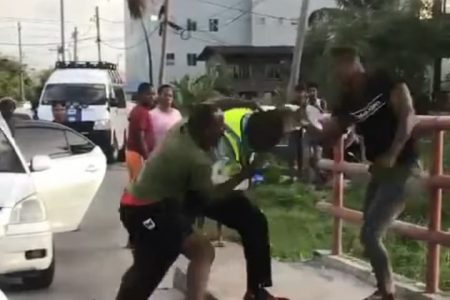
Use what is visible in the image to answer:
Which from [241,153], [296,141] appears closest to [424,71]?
[296,141]

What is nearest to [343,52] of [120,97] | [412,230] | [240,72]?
[240,72]

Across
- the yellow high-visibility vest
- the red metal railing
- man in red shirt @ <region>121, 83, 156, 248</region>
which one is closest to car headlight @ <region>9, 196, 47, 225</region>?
man in red shirt @ <region>121, 83, 156, 248</region>

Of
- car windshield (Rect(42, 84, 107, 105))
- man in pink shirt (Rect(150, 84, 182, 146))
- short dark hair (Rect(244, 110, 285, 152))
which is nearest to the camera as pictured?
short dark hair (Rect(244, 110, 285, 152))

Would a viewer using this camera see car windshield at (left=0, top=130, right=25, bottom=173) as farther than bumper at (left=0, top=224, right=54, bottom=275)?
Yes

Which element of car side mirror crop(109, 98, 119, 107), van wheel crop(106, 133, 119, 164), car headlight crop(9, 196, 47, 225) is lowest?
van wheel crop(106, 133, 119, 164)

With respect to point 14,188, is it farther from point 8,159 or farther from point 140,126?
point 140,126

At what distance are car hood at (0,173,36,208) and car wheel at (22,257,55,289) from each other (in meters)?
0.64

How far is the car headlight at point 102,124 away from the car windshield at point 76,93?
69cm

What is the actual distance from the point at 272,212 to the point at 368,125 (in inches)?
235

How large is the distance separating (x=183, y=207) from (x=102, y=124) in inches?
711

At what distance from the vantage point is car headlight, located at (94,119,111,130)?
902 inches

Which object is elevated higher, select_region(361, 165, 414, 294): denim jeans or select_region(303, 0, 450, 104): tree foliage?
select_region(303, 0, 450, 104): tree foliage

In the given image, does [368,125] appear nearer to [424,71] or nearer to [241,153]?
[241,153]

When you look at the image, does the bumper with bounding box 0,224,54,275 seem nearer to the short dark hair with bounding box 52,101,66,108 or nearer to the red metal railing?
the red metal railing
